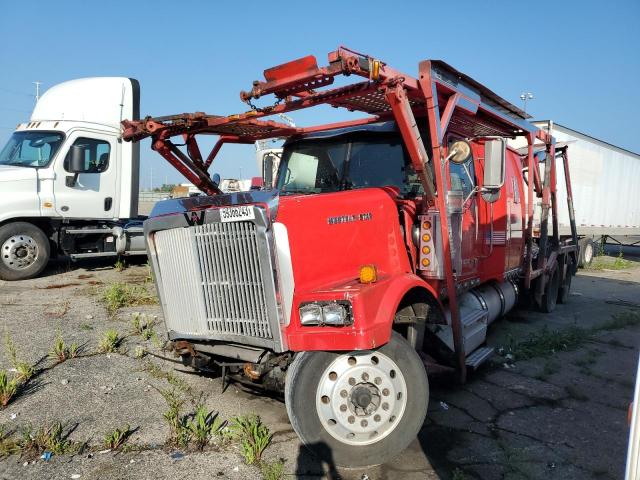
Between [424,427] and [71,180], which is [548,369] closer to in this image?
[424,427]

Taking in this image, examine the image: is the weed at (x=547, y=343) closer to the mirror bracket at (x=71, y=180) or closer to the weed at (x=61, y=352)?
the weed at (x=61, y=352)

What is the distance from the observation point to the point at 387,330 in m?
3.38

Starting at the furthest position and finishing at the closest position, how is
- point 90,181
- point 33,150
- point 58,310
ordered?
point 90,181
point 33,150
point 58,310

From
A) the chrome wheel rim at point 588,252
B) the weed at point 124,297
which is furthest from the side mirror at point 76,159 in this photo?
the chrome wheel rim at point 588,252

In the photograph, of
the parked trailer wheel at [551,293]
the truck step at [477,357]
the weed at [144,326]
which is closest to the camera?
the truck step at [477,357]

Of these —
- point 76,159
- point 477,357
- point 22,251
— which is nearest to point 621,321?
point 477,357

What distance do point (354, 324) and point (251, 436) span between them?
1.28 meters

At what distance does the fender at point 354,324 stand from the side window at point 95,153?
876 centimetres

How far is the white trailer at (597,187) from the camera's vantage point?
15855 millimetres

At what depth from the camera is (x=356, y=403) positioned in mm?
3428

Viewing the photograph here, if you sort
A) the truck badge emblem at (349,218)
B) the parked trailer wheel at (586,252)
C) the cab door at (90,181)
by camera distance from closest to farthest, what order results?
the truck badge emblem at (349,218), the cab door at (90,181), the parked trailer wheel at (586,252)

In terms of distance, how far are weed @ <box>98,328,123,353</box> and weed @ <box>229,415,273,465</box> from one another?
8.00 feet

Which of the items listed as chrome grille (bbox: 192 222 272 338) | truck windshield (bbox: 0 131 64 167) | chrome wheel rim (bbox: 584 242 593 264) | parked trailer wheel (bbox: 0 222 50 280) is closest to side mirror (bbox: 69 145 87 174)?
truck windshield (bbox: 0 131 64 167)

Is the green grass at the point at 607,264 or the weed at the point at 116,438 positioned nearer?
the weed at the point at 116,438
